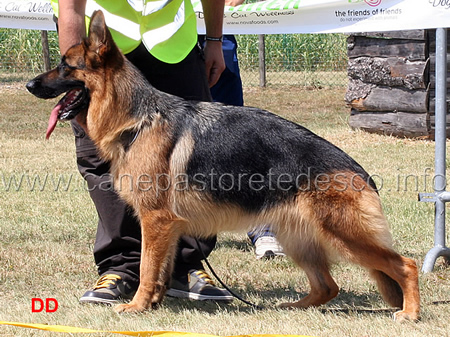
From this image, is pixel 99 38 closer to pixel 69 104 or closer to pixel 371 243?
pixel 69 104

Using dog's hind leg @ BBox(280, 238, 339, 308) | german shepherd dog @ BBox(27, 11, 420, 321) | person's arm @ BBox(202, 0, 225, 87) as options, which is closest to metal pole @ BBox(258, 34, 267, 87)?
person's arm @ BBox(202, 0, 225, 87)

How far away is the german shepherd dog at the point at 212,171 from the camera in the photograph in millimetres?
3256

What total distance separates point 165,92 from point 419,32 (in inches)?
218

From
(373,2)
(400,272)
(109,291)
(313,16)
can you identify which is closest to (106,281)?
(109,291)

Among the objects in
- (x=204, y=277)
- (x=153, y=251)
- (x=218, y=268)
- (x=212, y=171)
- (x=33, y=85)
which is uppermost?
A: (x=33, y=85)

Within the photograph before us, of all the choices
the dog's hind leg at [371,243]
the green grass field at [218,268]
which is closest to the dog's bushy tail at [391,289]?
the dog's hind leg at [371,243]

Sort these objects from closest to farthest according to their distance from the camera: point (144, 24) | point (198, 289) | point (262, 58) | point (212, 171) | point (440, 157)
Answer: point (212, 171)
point (144, 24)
point (198, 289)
point (440, 157)
point (262, 58)

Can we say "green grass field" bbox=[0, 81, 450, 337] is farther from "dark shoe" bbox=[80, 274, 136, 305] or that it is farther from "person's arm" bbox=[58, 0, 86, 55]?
"person's arm" bbox=[58, 0, 86, 55]

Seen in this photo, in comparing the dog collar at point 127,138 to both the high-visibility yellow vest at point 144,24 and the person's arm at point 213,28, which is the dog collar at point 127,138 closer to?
the high-visibility yellow vest at point 144,24

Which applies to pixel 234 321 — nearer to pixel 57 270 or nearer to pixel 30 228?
pixel 57 270

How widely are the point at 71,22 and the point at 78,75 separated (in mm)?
314

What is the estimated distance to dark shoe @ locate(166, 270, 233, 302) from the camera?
151 inches

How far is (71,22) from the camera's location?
3379mm

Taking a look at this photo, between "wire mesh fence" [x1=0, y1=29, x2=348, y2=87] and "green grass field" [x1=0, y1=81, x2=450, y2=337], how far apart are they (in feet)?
22.9
